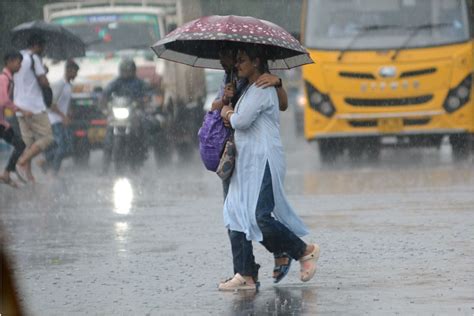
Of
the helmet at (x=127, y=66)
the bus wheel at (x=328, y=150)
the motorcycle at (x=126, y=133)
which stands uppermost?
the helmet at (x=127, y=66)

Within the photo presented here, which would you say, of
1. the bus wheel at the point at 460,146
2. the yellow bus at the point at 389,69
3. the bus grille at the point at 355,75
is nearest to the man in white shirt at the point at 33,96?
the yellow bus at the point at 389,69

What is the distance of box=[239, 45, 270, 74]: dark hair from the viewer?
8727 mm

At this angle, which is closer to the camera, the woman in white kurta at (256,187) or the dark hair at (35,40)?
the woman in white kurta at (256,187)

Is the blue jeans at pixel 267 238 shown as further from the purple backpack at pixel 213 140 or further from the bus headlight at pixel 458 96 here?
the bus headlight at pixel 458 96

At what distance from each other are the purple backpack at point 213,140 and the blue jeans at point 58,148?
10.9m

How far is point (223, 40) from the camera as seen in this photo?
347 inches

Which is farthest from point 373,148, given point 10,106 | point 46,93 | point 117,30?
point 10,106

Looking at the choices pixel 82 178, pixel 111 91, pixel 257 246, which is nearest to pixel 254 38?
pixel 257 246

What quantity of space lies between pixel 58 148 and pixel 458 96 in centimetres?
549

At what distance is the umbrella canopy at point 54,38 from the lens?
20.5m

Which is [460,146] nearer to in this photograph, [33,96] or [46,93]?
[46,93]

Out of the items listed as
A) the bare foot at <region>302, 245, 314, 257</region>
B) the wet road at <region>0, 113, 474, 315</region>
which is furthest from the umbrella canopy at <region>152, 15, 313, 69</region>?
the wet road at <region>0, 113, 474, 315</region>

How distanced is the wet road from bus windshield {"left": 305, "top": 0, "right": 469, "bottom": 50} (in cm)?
221

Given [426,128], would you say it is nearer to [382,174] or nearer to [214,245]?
[382,174]
